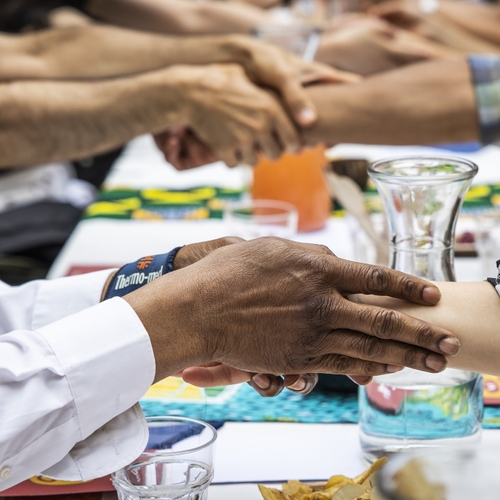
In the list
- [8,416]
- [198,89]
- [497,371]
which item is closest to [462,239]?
[198,89]

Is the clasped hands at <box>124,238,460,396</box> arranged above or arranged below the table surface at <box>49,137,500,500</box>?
above

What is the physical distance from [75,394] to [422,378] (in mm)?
328

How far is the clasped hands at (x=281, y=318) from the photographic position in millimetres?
618

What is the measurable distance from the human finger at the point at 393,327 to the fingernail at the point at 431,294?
0.06 metres

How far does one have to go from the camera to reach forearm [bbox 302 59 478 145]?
4.64 ft

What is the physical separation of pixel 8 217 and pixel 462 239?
43.3 inches

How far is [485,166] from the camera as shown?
1994 mm

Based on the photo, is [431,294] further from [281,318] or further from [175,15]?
[175,15]

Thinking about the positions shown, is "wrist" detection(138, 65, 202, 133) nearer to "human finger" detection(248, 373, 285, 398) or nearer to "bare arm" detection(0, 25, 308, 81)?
"bare arm" detection(0, 25, 308, 81)

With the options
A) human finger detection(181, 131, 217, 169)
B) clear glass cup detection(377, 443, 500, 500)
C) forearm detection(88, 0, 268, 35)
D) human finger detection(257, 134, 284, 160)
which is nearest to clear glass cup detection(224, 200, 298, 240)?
human finger detection(257, 134, 284, 160)

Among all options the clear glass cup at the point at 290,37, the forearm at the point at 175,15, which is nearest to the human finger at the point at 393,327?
the clear glass cup at the point at 290,37

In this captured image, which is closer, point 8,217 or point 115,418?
point 115,418

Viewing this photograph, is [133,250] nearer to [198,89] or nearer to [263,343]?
[198,89]

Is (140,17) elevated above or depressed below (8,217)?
above
